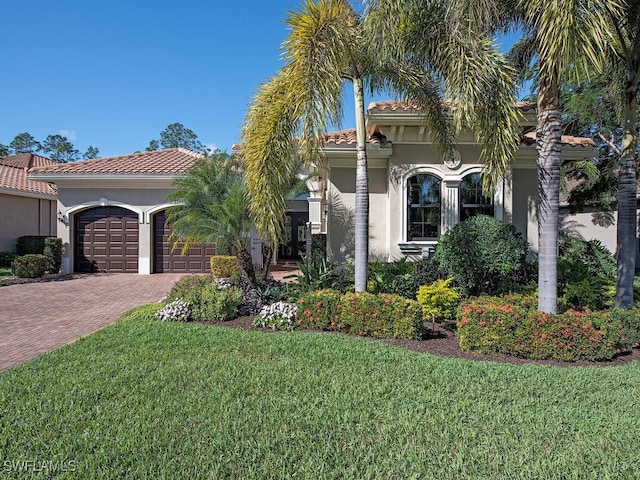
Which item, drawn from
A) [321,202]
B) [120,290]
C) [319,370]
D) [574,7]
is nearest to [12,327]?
[120,290]

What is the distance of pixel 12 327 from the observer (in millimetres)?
7691

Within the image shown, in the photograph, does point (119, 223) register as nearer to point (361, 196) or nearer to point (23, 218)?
point (23, 218)

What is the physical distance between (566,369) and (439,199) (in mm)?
6506

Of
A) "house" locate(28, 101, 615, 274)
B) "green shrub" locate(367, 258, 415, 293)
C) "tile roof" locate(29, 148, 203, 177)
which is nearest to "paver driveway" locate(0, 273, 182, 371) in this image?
"tile roof" locate(29, 148, 203, 177)

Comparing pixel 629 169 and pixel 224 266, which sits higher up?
pixel 629 169

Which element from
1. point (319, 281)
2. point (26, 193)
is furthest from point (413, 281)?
point (26, 193)

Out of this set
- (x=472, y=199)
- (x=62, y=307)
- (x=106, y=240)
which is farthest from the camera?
(x=106, y=240)

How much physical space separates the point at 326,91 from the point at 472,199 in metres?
6.10

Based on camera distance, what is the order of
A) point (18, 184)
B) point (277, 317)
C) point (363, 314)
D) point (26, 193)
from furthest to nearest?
point (18, 184)
point (26, 193)
point (277, 317)
point (363, 314)

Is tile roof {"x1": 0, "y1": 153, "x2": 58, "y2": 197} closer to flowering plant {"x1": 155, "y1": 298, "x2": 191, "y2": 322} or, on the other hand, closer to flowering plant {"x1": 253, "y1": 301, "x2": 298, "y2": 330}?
flowering plant {"x1": 155, "y1": 298, "x2": 191, "y2": 322}

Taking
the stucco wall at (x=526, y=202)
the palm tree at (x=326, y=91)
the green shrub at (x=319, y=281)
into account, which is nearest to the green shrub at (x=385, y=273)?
the green shrub at (x=319, y=281)

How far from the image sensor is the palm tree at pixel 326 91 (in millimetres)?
6430

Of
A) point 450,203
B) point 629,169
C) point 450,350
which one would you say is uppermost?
point 629,169

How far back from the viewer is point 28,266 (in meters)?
14.3
